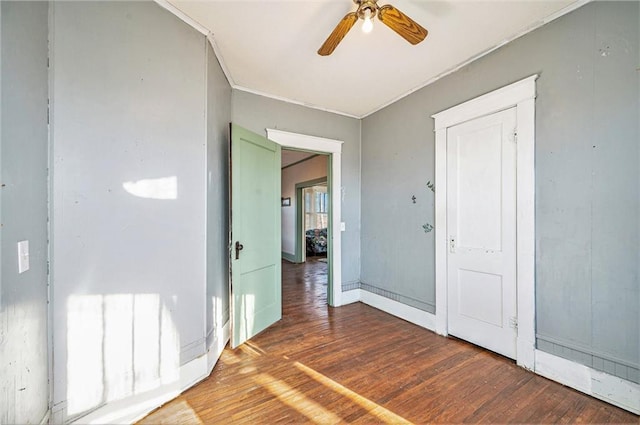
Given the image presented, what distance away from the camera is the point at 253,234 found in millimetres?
2762

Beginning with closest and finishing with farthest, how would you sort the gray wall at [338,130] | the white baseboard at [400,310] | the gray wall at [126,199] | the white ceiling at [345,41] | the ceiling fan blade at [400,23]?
the gray wall at [126,199], the ceiling fan blade at [400,23], the white ceiling at [345,41], the white baseboard at [400,310], the gray wall at [338,130]

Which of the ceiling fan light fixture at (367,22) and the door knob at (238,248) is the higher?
the ceiling fan light fixture at (367,22)

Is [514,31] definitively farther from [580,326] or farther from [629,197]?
[580,326]

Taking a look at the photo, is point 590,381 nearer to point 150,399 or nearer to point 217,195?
point 150,399

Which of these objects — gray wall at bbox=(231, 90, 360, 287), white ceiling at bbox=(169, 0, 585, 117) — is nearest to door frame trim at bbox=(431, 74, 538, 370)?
white ceiling at bbox=(169, 0, 585, 117)

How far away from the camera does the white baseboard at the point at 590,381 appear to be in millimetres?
1646

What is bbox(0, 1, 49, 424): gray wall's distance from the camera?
108 cm

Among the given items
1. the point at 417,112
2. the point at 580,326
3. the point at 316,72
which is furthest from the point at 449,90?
the point at 580,326

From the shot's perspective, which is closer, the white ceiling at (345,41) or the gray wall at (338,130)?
the white ceiling at (345,41)

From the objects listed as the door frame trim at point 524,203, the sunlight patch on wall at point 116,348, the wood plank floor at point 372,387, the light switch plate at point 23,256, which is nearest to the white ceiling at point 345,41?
the door frame trim at point 524,203

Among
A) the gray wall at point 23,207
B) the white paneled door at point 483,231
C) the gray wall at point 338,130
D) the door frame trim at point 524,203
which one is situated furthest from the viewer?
the gray wall at point 338,130

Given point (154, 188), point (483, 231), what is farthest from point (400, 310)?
point (154, 188)

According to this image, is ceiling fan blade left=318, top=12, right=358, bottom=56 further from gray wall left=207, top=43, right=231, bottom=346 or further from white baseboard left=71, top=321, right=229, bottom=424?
white baseboard left=71, top=321, right=229, bottom=424

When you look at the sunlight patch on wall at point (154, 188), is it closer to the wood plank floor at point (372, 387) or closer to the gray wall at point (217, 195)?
the gray wall at point (217, 195)
